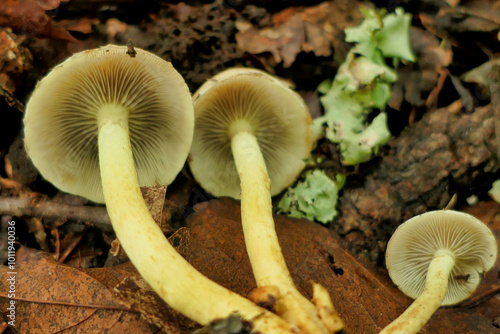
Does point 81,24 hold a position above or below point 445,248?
above

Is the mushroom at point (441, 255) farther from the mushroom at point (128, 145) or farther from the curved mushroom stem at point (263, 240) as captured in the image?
the mushroom at point (128, 145)

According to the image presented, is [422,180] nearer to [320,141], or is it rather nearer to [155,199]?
[320,141]

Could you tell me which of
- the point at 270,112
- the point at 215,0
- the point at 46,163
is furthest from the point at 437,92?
the point at 46,163

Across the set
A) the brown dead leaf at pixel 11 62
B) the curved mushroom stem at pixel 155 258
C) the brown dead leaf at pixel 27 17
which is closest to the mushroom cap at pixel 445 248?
the curved mushroom stem at pixel 155 258

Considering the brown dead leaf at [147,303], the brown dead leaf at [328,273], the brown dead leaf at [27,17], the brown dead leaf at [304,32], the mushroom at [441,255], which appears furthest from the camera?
the brown dead leaf at [304,32]

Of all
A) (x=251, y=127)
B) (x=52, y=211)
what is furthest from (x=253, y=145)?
(x=52, y=211)

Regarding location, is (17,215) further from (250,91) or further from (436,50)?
(436,50)
